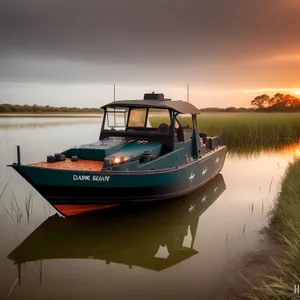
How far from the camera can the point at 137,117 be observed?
1292 cm

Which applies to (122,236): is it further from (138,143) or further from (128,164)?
(138,143)

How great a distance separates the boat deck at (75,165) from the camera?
947 cm

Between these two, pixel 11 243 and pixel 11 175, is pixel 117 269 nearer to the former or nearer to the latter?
pixel 11 243

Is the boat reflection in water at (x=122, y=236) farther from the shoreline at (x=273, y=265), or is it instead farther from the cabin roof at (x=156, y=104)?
the cabin roof at (x=156, y=104)

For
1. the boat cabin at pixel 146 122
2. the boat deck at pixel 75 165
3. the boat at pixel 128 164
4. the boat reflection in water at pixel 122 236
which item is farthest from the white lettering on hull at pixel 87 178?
the boat cabin at pixel 146 122

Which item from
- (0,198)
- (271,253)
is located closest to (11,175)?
(0,198)

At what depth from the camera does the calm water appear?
6.30 meters

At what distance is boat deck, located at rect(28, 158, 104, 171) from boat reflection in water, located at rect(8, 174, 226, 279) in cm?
125

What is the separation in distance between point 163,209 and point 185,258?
3.37 metres

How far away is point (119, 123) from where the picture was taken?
41.8ft

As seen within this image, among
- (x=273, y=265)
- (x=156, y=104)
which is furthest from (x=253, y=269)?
(x=156, y=104)

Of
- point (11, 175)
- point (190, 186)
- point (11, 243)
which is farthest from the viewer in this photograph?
point (11, 175)

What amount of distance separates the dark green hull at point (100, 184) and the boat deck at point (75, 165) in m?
0.37

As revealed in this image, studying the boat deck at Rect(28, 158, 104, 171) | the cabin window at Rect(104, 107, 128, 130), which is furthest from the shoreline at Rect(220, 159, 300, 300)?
the cabin window at Rect(104, 107, 128, 130)
